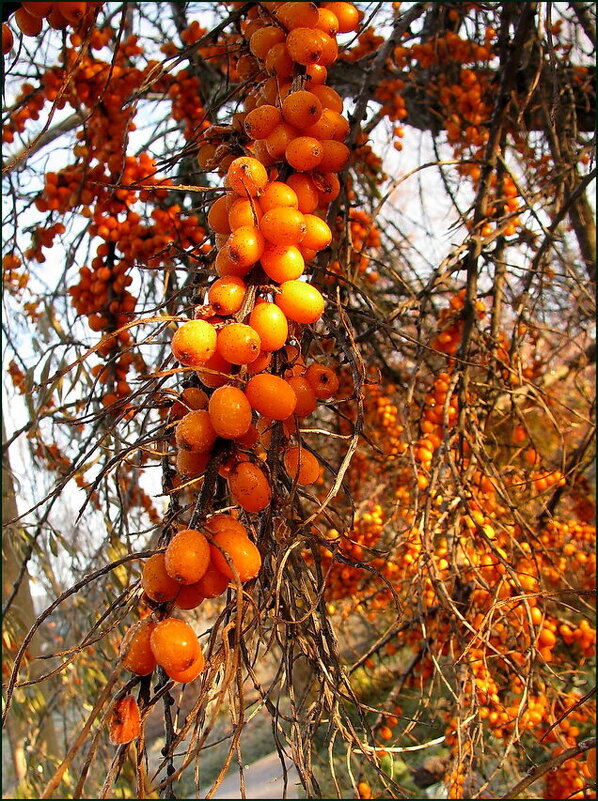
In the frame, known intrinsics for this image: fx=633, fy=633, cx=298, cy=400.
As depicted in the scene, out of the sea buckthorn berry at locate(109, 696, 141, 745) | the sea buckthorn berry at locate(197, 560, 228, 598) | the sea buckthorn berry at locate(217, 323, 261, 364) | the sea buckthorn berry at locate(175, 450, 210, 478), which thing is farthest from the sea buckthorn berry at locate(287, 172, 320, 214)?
the sea buckthorn berry at locate(109, 696, 141, 745)

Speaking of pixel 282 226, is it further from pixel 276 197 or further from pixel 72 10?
pixel 72 10

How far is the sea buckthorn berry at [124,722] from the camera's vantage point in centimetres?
55

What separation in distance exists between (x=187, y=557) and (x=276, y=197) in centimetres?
42

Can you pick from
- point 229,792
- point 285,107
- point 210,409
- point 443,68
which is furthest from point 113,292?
point 229,792

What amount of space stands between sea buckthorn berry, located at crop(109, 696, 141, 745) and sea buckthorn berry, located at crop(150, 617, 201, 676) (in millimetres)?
44

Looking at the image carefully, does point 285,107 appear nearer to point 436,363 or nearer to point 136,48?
point 136,48

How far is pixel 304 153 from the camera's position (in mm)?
767

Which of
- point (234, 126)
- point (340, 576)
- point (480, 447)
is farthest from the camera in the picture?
point (340, 576)

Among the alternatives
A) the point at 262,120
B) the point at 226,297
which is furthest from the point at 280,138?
the point at 226,297

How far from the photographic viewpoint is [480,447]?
1479 mm

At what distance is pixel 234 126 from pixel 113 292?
0.83m

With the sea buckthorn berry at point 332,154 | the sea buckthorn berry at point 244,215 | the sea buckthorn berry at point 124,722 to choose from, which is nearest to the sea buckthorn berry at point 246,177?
the sea buckthorn berry at point 244,215

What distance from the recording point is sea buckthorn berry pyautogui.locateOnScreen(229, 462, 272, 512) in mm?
657

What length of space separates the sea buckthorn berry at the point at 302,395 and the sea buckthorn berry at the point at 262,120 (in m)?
0.32
